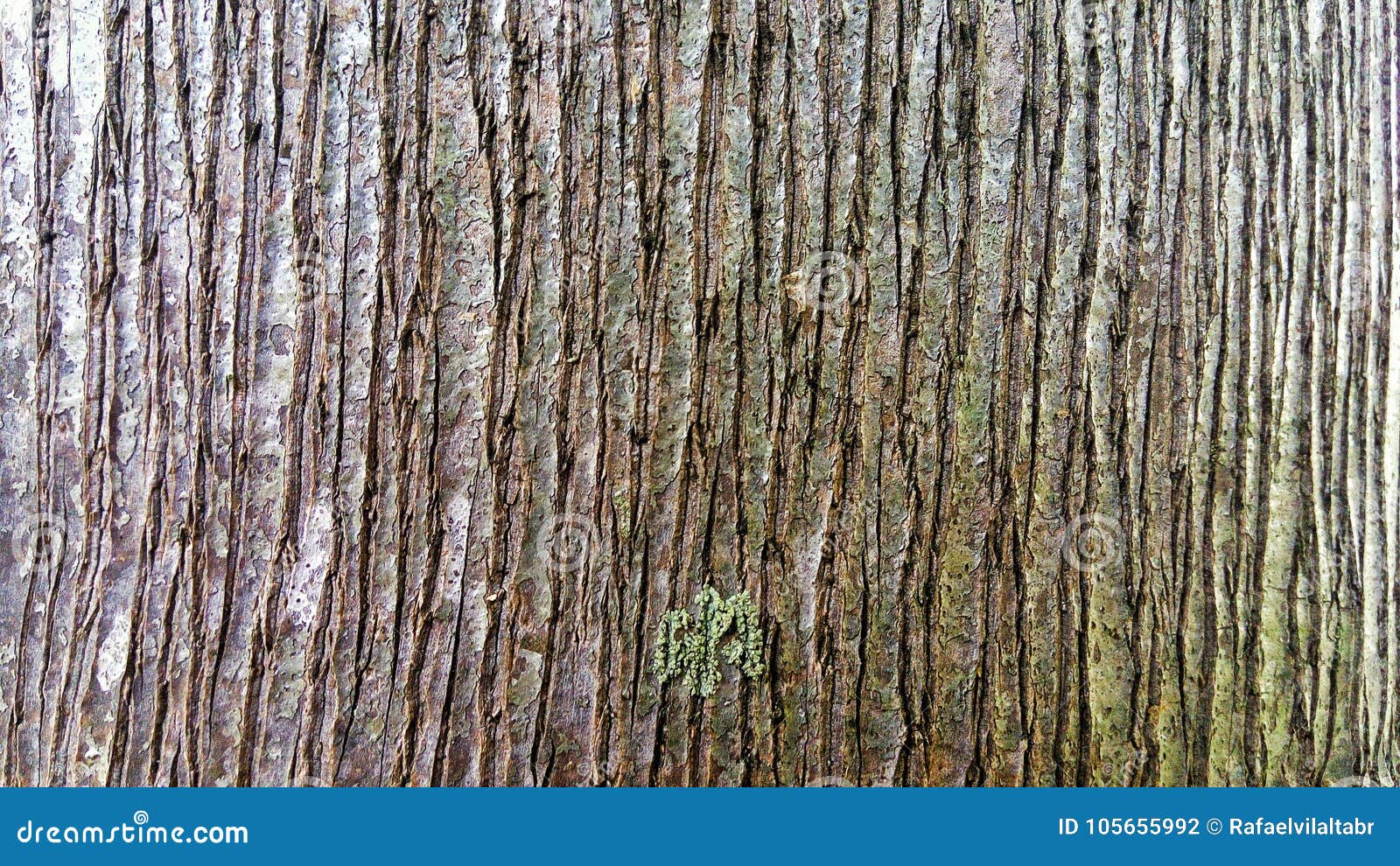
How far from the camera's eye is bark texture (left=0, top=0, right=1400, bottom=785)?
1073mm

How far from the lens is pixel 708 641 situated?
108cm

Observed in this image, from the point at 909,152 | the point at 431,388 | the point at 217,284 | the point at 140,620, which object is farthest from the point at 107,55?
the point at 909,152

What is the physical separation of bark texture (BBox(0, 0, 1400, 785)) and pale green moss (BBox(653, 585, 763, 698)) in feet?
0.07

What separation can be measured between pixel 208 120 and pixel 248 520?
535 mm

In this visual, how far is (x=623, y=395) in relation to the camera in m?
1.07

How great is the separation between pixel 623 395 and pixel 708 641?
34cm

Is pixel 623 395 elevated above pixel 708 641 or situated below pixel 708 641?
above

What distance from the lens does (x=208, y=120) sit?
3.56 feet

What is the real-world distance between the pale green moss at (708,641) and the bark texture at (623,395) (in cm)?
2

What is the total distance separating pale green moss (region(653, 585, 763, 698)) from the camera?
107cm

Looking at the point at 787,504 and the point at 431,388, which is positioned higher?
the point at 431,388

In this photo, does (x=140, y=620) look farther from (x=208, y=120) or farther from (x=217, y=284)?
(x=208, y=120)

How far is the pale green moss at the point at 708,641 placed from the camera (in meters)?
1.07

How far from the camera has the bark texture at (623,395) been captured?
1.07 meters
